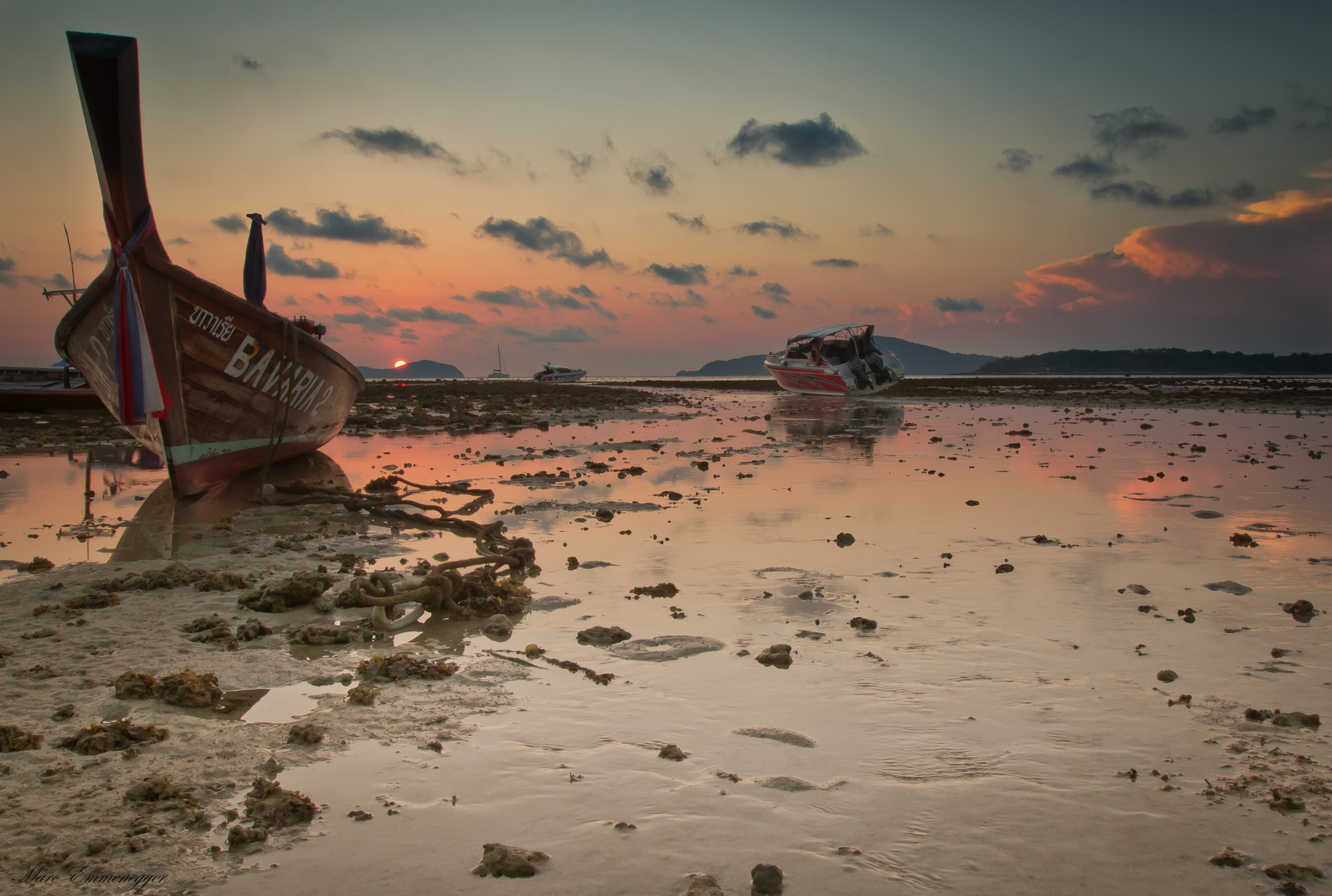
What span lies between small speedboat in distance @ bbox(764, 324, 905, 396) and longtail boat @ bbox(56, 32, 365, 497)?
33.8 metres

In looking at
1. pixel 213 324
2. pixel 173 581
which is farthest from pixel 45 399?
pixel 173 581

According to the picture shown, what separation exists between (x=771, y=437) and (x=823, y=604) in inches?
630

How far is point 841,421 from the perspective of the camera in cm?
2830

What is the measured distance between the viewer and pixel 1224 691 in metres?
4.43

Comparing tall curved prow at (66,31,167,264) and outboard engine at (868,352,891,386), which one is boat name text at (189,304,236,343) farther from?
outboard engine at (868,352,891,386)

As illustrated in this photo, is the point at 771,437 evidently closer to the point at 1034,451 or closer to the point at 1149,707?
the point at 1034,451

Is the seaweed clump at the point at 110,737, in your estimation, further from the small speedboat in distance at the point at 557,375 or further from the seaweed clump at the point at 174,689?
the small speedboat in distance at the point at 557,375

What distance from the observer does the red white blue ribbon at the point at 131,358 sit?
9352 millimetres

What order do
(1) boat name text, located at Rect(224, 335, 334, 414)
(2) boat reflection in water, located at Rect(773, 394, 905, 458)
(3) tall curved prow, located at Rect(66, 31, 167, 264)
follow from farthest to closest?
(2) boat reflection in water, located at Rect(773, 394, 905, 458) → (1) boat name text, located at Rect(224, 335, 334, 414) → (3) tall curved prow, located at Rect(66, 31, 167, 264)

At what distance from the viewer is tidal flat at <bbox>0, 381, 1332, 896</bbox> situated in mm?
2943

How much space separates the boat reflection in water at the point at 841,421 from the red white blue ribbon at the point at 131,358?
13.4 m

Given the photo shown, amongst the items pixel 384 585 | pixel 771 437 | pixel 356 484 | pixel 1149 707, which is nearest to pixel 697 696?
pixel 1149 707

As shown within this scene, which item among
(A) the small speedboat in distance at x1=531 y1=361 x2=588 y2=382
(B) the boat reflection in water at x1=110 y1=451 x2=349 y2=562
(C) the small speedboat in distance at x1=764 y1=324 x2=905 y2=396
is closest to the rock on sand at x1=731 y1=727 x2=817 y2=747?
(B) the boat reflection in water at x1=110 y1=451 x2=349 y2=562

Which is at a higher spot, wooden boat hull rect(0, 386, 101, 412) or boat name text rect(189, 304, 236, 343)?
boat name text rect(189, 304, 236, 343)
